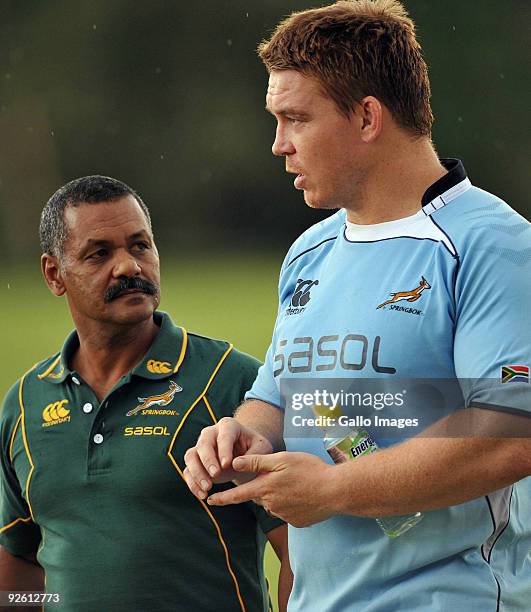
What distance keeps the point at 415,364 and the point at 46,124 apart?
14482 mm

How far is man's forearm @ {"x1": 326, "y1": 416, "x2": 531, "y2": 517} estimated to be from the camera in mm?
1610

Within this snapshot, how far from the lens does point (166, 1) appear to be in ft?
54.9

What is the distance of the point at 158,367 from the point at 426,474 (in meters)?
0.92

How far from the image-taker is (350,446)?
1782 mm

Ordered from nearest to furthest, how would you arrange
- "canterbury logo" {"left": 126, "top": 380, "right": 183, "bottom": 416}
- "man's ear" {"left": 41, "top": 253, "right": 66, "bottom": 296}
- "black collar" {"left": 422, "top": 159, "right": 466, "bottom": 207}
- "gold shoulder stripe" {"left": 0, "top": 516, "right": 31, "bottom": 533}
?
1. "black collar" {"left": 422, "top": 159, "right": 466, "bottom": 207}
2. "canterbury logo" {"left": 126, "top": 380, "right": 183, "bottom": 416}
3. "gold shoulder stripe" {"left": 0, "top": 516, "right": 31, "bottom": 533}
4. "man's ear" {"left": 41, "top": 253, "right": 66, "bottom": 296}

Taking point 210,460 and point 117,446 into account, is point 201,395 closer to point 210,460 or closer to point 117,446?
point 117,446

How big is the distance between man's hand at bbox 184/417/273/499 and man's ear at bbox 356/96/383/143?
0.53 metres

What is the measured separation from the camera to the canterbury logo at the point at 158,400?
7.79ft

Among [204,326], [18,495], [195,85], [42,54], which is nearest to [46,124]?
[42,54]

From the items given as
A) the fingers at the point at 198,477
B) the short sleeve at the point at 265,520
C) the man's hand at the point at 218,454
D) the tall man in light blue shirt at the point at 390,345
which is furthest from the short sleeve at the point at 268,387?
the short sleeve at the point at 265,520

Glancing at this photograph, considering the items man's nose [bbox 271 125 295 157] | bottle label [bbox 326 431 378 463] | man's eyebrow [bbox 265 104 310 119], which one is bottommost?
bottle label [bbox 326 431 378 463]

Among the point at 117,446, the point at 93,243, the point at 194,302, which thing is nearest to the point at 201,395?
the point at 117,446

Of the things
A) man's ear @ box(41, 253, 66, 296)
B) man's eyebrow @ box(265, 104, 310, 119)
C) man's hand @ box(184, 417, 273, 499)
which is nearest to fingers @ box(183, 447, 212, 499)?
man's hand @ box(184, 417, 273, 499)

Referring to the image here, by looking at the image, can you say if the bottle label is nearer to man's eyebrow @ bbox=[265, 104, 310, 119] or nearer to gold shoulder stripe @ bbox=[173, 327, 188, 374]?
man's eyebrow @ bbox=[265, 104, 310, 119]
